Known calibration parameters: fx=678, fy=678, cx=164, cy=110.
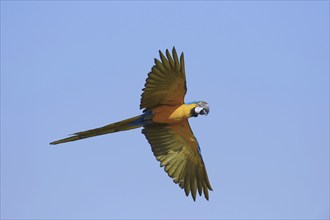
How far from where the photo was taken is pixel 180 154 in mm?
13297

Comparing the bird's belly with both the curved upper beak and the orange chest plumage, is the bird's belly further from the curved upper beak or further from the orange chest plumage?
the curved upper beak

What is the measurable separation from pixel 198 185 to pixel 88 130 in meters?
2.60

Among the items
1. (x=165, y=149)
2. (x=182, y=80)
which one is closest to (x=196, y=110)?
(x=182, y=80)

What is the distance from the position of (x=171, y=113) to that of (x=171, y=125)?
24.2 inches

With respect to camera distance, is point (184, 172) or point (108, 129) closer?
point (108, 129)

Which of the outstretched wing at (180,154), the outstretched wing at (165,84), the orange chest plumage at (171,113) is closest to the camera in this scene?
the outstretched wing at (165,84)

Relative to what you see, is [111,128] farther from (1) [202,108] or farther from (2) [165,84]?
(1) [202,108]

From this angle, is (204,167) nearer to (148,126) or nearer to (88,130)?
(148,126)

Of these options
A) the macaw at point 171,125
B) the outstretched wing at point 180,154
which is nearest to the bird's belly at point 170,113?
the macaw at point 171,125

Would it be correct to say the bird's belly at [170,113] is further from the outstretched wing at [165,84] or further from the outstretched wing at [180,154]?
the outstretched wing at [180,154]

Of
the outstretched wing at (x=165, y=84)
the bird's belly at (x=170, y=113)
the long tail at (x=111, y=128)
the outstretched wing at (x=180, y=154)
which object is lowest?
the outstretched wing at (x=180, y=154)

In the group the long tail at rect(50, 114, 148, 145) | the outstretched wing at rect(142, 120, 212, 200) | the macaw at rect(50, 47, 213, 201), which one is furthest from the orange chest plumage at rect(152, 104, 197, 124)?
the outstretched wing at rect(142, 120, 212, 200)

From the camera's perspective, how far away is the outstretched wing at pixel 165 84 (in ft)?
38.2

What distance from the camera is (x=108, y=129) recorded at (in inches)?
480
